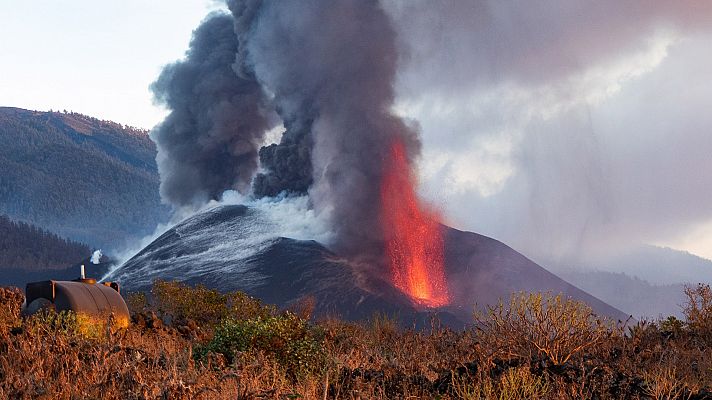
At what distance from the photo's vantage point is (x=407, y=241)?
105625 millimetres

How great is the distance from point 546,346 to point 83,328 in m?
12.6

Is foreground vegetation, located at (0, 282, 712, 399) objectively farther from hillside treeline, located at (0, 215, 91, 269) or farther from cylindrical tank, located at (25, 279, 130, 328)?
hillside treeline, located at (0, 215, 91, 269)

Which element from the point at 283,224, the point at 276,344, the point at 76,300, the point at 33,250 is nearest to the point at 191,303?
the point at 76,300

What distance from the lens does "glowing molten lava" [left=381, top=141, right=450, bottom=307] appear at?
3935 inches

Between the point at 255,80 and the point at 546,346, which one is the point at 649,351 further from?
the point at 255,80

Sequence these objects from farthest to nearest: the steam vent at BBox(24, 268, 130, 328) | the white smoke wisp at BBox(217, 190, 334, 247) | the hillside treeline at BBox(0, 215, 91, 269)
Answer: the hillside treeline at BBox(0, 215, 91, 269) < the white smoke wisp at BBox(217, 190, 334, 247) < the steam vent at BBox(24, 268, 130, 328)

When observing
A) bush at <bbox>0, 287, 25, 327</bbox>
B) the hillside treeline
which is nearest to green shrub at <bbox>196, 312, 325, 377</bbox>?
bush at <bbox>0, 287, 25, 327</bbox>

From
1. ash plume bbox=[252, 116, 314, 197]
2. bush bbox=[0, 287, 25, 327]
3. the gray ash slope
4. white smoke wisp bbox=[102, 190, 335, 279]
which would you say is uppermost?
ash plume bbox=[252, 116, 314, 197]

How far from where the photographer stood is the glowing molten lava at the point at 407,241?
3935 inches

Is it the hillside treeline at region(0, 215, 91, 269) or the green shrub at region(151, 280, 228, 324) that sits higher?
the hillside treeline at region(0, 215, 91, 269)

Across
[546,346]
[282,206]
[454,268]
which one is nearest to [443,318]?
[454,268]

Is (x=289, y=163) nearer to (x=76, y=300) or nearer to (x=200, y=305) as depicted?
(x=200, y=305)

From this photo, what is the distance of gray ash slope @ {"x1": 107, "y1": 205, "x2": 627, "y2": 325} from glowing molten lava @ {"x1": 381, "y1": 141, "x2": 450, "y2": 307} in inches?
88.1

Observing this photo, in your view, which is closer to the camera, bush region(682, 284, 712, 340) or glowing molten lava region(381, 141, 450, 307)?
bush region(682, 284, 712, 340)
